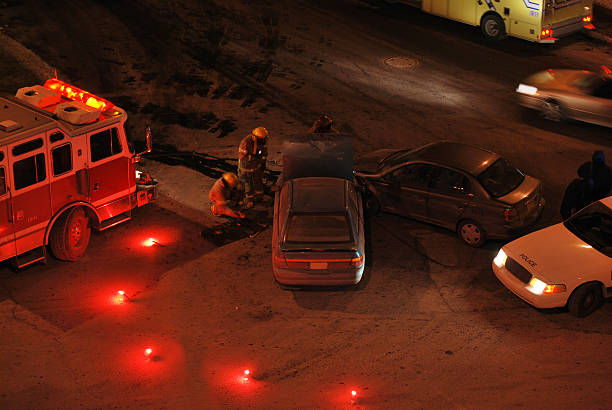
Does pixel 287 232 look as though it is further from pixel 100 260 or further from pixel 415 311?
pixel 100 260

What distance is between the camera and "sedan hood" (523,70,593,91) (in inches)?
669

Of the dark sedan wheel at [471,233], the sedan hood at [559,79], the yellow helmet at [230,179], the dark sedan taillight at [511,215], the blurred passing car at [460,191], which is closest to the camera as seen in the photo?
the dark sedan taillight at [511,215]

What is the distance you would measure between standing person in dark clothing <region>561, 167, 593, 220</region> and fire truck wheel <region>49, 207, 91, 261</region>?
8.42 meters

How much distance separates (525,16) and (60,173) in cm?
1455

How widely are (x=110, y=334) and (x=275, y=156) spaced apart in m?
6.44

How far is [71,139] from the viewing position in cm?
1169

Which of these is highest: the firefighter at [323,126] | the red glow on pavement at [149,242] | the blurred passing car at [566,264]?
the firefighter at [323,126]

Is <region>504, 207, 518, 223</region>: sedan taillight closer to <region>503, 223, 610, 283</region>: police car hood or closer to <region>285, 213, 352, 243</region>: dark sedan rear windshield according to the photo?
<region>503, 223, 610, 283</region>: police car hood

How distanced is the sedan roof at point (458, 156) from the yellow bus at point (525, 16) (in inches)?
365

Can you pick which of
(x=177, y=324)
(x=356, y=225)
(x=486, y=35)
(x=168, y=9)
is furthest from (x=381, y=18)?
(x=177, y=324)

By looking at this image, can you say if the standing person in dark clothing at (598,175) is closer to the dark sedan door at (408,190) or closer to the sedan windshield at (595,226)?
the sedan windshield at (595,226)

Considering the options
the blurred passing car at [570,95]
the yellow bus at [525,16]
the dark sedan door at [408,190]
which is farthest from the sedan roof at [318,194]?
the yellow bus at [525,16]

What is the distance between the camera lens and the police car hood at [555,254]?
1093 cm

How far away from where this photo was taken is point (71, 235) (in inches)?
481
